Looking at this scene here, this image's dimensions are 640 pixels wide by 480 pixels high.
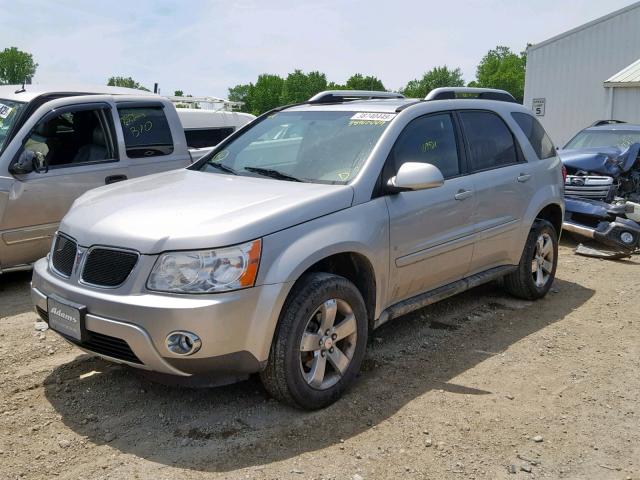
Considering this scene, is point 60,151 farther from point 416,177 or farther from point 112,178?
point 416,177

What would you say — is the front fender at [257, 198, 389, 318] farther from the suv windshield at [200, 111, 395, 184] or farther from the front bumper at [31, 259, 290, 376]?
the suv windshield at [200, 111, 395, 184]

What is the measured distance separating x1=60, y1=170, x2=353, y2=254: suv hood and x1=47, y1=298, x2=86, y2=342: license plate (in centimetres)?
35

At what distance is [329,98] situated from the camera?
546 centimetres

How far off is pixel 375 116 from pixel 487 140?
1197 mm

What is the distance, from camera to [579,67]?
24078 millimetres

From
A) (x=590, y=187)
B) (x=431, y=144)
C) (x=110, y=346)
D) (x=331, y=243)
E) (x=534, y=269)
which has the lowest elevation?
(x=534, y=269)

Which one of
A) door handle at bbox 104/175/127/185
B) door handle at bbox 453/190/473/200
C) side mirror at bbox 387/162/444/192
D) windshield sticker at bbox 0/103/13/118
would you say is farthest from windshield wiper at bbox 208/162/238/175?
windshield sticker at bbox 0/103/13/118

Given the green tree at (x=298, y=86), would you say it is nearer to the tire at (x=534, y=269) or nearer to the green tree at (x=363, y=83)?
the green tree at (x=363, y=83)

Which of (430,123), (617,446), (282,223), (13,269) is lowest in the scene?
(617,446)

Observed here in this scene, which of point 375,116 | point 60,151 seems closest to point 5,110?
point 60,151

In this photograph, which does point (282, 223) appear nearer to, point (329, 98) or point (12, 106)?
point (329, 98)

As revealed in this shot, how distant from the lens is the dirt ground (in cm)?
326

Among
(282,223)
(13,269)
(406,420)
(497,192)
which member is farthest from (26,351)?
(497,192)

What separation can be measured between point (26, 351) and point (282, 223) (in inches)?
90.1
